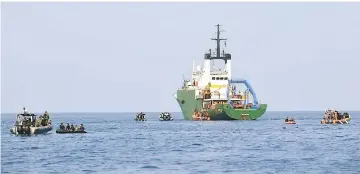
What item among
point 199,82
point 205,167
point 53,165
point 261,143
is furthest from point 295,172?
point 199,82

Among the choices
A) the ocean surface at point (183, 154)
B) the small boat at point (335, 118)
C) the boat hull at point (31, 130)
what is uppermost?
the small boat at point (335, 118)

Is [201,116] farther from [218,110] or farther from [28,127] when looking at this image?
[28,127]

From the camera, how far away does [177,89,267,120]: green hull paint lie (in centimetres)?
15300

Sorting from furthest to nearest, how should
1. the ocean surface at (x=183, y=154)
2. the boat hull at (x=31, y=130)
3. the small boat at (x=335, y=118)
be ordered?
the small boat at (x=335, y=118), the boat hull at (x=31, y=130), the ocean surface at (x=183, y=154)

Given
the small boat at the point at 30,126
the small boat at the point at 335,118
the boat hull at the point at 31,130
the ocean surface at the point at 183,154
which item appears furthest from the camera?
the small boat at the point at 335,118

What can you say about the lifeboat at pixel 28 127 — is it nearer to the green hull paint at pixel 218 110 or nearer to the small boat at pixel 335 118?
the green hull paint at pixel 218 110

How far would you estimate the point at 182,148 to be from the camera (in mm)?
84000

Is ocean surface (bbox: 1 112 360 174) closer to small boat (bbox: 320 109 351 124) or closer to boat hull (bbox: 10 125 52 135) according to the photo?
boat hull (bbox: 10 125 52 135)

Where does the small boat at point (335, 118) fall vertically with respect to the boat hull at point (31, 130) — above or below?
above

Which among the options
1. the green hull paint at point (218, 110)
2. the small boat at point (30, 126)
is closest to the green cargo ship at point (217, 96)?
the green hull paint at point (218, 110)

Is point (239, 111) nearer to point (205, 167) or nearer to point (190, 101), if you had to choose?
point (190, 101)

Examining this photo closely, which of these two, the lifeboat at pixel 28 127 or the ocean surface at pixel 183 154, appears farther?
the lifeboat at pixel 28 127

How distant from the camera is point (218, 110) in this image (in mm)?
153250

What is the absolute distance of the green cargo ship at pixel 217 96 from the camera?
509ft
